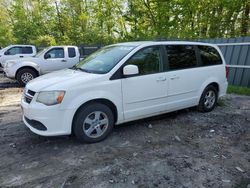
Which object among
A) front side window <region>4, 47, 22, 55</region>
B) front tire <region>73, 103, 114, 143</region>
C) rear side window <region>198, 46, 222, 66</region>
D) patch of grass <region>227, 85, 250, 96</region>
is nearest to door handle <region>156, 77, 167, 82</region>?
front tire <region>73, 103, 114, 143</region>

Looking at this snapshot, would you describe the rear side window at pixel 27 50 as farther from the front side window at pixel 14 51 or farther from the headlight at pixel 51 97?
the headlight at pixel 51 97

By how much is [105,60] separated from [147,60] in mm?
813

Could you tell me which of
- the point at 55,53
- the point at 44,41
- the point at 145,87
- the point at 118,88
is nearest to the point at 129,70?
the point at 118,88

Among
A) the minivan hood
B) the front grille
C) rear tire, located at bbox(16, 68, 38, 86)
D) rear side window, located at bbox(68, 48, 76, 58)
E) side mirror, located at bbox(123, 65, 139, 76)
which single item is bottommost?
rear tire, located at bbox(16, 68, 38, 86)

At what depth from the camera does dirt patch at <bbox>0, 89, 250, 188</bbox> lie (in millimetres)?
3145

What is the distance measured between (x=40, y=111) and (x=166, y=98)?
2.46 m

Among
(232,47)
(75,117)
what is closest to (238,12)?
(232,47)

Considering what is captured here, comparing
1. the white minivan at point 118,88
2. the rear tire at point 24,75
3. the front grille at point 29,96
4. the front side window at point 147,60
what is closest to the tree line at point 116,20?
the rear tire at point 24,75

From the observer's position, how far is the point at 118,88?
4.24 m

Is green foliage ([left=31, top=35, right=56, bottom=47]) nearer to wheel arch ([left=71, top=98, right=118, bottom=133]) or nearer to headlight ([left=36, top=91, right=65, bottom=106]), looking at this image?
wheel arch ([left=71, top=98, right=118, bottom=133])

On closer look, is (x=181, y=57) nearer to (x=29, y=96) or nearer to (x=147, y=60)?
(x=147, y=60)

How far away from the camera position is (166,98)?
4934mm

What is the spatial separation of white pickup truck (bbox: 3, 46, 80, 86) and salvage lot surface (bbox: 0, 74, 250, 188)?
5291 millimetres

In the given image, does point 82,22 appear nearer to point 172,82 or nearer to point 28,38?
point 28,38
